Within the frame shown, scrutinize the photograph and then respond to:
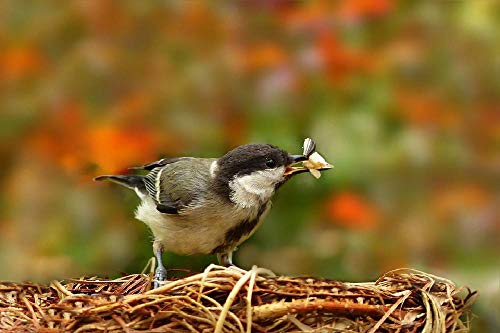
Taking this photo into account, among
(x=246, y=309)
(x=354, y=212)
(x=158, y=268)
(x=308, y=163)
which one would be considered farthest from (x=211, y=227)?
(x=354, y=212)

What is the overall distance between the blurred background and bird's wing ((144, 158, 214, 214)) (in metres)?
0.38

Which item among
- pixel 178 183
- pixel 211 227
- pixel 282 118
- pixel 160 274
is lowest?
pixel 160 274

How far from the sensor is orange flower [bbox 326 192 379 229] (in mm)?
3568

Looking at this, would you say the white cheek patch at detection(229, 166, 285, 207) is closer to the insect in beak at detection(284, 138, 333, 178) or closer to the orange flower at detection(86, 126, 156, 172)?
the insect in beak at detection(284, 138, 333, 178)

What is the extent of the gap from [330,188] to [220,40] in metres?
0.81

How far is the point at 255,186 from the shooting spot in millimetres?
2475

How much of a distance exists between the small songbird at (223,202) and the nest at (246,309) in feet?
1.26

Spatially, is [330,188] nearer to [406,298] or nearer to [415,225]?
[415,225]

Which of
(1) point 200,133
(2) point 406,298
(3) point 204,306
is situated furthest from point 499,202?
(3) point 204,306

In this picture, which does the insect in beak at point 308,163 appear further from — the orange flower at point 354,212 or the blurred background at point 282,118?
the orange flower at point 354,212

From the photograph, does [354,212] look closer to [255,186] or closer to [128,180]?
[128,180]

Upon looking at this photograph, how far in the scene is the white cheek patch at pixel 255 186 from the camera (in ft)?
8.09

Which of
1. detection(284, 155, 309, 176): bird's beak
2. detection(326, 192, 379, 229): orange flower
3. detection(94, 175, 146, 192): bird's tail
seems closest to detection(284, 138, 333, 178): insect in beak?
detection(284, 155, 309, 176): bird's beak

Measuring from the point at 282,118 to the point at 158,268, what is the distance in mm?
1165
